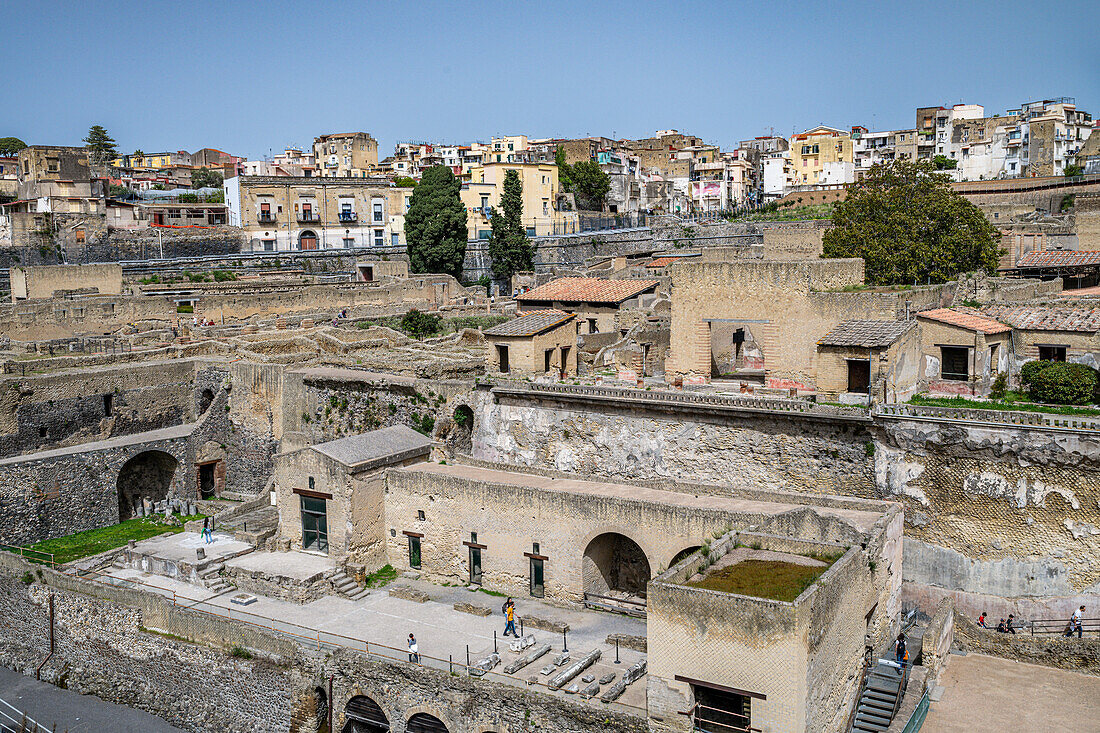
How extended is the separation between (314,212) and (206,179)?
2969cm

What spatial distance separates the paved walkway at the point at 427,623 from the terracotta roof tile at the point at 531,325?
7410 mm

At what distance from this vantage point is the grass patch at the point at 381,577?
74.7 ft

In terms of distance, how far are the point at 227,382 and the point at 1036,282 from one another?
2464 centimetres

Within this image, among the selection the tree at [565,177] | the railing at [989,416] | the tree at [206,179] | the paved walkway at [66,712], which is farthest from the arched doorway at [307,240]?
the railing at [989,416]

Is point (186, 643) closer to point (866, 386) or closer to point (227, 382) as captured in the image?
point (227, 382)

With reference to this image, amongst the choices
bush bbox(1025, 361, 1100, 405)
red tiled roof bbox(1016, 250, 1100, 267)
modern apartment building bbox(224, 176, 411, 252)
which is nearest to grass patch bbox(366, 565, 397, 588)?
bush bbox(1025, 361, 1100, 405)

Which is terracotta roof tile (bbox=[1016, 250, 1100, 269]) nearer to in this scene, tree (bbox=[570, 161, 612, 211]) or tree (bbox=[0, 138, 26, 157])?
tree (bbox=[570, 161, 612, 211])

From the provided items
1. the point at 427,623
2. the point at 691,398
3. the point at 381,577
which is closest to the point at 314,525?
the point at 381,577

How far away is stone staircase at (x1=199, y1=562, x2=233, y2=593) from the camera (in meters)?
22.6

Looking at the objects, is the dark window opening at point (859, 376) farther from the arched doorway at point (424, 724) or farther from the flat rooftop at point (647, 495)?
the arched doorway at point (424, 724)

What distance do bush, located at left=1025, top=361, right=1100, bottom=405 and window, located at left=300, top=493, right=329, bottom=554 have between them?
53.2 ft

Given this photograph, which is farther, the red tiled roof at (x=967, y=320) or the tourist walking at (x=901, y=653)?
the red tiled roof at (x=967, y=320)

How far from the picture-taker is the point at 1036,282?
2977 cm

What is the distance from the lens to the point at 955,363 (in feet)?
77.6
